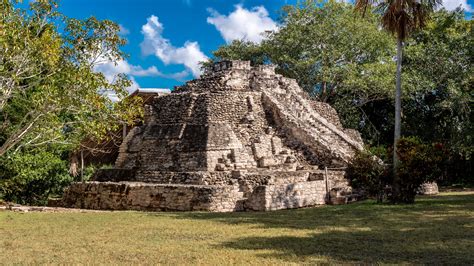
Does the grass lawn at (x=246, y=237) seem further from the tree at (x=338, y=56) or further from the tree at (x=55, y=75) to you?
the tree at (x=338, y=56)

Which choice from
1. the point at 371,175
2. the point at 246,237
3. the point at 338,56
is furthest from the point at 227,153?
the point at 338,56

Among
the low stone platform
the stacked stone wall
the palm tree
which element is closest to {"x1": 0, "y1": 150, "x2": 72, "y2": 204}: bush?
the low stone platform

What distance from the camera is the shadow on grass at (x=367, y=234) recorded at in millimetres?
6754

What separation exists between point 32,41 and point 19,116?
640 centimetres

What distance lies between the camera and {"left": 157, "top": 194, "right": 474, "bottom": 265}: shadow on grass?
22.2 ft

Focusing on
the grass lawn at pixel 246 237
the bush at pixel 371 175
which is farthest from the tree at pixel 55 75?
the bush at pixel 371 175

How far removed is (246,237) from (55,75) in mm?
7043

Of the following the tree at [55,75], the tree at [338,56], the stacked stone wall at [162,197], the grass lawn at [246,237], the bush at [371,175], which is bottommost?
the grass lawn at [246,237]

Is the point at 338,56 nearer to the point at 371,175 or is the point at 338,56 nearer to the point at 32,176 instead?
the point at 371,175

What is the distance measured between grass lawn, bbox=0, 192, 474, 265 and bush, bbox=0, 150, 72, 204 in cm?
441

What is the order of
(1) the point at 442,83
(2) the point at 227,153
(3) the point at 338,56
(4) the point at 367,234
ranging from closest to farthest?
(4) the point at 367,234
(2) the point at 227,153
(1) the point at 442,83
(3) the point at 338,56

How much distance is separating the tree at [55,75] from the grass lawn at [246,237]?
2.35 meters

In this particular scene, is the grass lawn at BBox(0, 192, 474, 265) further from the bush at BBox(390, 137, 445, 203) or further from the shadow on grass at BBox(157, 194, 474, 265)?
the bush at BBox(390, 137, 445, 203)

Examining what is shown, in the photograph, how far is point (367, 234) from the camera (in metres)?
8.75
